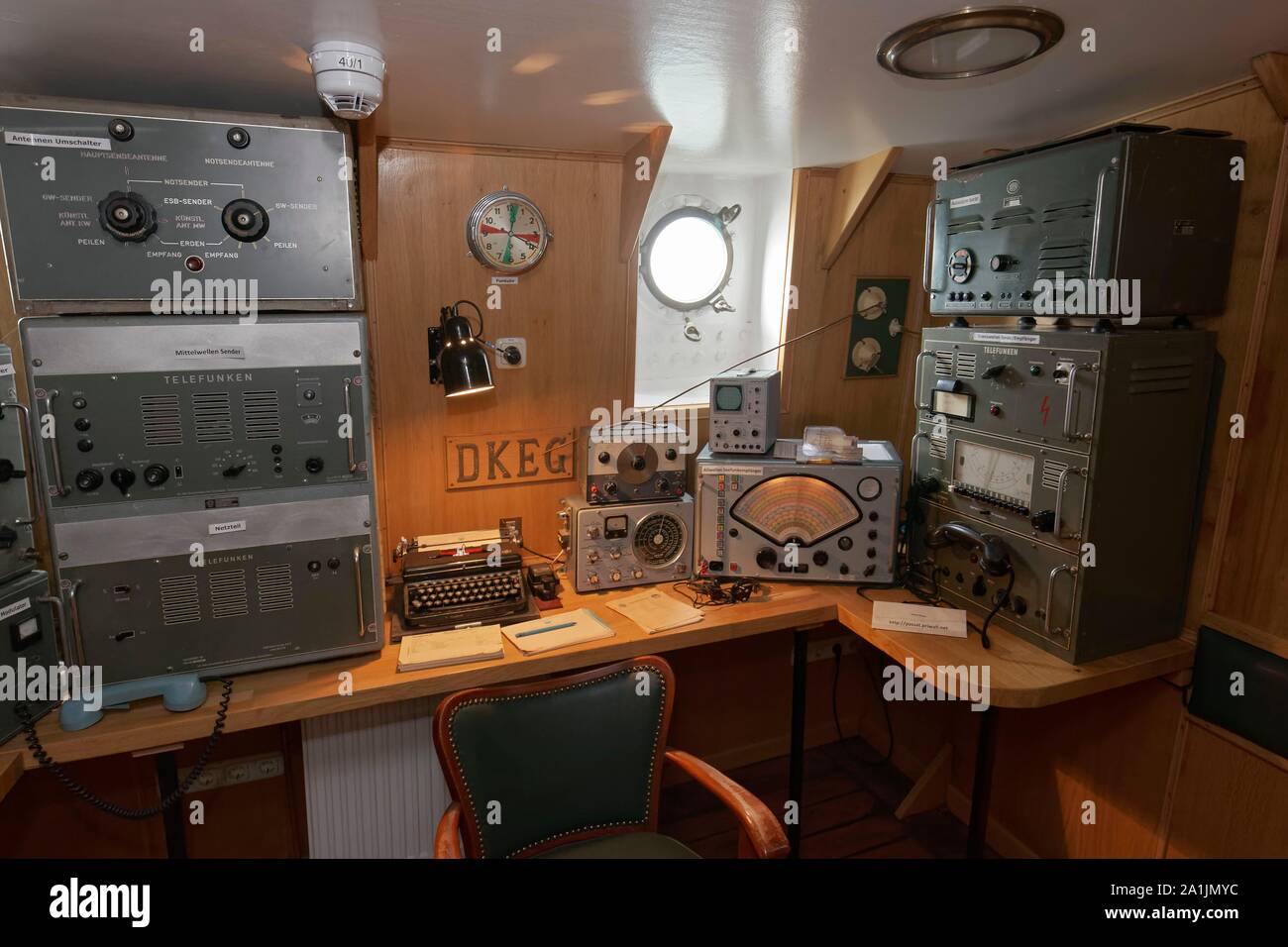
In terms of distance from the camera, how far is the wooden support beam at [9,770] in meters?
1.61

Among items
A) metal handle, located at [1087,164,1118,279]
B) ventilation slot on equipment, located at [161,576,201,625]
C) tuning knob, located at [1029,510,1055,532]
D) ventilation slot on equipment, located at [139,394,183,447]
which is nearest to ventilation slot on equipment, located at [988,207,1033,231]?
metal handle, located at [1087,164,1118,279]

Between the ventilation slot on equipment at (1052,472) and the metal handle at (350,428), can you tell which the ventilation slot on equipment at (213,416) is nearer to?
the metal handle at (350,428)

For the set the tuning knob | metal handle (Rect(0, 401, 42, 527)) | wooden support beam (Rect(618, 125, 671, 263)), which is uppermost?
wooden support beam (Rect(618, 125, 671, 263))

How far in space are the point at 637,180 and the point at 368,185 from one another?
2.86 feet

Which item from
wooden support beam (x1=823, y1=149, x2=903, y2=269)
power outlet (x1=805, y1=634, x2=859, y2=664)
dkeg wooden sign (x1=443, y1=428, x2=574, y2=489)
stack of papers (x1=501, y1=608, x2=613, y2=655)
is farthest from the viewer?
power outlet (x1=805, y1=634, x2=859, y2=664)

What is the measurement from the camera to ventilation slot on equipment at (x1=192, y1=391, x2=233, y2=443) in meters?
1.79

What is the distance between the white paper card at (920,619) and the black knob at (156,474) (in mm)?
1939

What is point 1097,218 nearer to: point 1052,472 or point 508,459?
point 1052,472

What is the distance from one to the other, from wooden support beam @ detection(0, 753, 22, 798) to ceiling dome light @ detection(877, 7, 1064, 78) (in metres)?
2.39

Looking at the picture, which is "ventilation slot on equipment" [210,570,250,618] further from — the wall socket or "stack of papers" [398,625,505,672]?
the wall socket

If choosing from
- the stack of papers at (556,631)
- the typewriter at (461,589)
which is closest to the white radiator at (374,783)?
the typewriter at (461,589)

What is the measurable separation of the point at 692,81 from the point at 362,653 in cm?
170

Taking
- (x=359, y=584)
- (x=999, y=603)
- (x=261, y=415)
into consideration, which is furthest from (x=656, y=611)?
(x=261, y=415)

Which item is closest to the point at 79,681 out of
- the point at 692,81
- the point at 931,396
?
the point at 692,81
